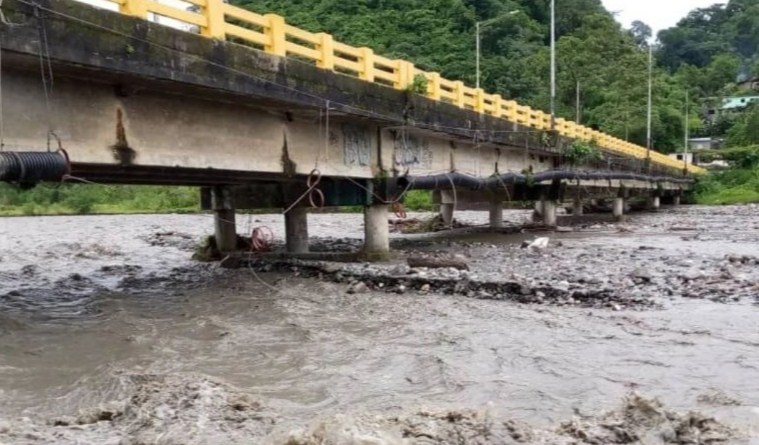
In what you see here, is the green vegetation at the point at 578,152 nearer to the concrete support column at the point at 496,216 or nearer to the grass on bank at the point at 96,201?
the concrete support column at the point at 496,216

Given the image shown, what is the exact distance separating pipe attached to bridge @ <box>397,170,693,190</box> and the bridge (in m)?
0.08

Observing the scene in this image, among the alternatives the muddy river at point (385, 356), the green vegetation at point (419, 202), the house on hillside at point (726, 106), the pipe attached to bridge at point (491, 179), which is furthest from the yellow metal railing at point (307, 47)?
the house on hillside at point (726, 106)

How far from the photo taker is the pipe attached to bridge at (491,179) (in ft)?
60.4

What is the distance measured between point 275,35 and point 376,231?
6.27 m

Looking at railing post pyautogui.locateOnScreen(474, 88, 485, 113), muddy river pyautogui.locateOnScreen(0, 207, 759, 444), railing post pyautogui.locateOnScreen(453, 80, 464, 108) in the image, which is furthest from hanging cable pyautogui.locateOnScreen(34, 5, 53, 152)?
railing post pyautogui.locateOnScreen(474, 88, 485, 113)

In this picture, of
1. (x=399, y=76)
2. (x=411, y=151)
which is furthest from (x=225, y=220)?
(x=399, y=76)

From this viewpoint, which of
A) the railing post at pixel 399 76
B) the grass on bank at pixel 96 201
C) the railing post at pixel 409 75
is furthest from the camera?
the grass on bank at pixel 96 201

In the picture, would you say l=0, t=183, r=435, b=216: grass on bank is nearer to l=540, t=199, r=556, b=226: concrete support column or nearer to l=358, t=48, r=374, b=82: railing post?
l=540, t=199, r=556, b=226: concrete support column

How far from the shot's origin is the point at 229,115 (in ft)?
39.9

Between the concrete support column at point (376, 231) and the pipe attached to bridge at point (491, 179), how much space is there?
996mm

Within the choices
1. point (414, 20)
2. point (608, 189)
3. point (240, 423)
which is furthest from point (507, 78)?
point (240, 423)

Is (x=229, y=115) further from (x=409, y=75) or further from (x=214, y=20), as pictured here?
(x=409, y=75)

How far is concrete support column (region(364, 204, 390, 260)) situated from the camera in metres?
16.7

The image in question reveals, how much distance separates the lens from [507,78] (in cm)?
7244
